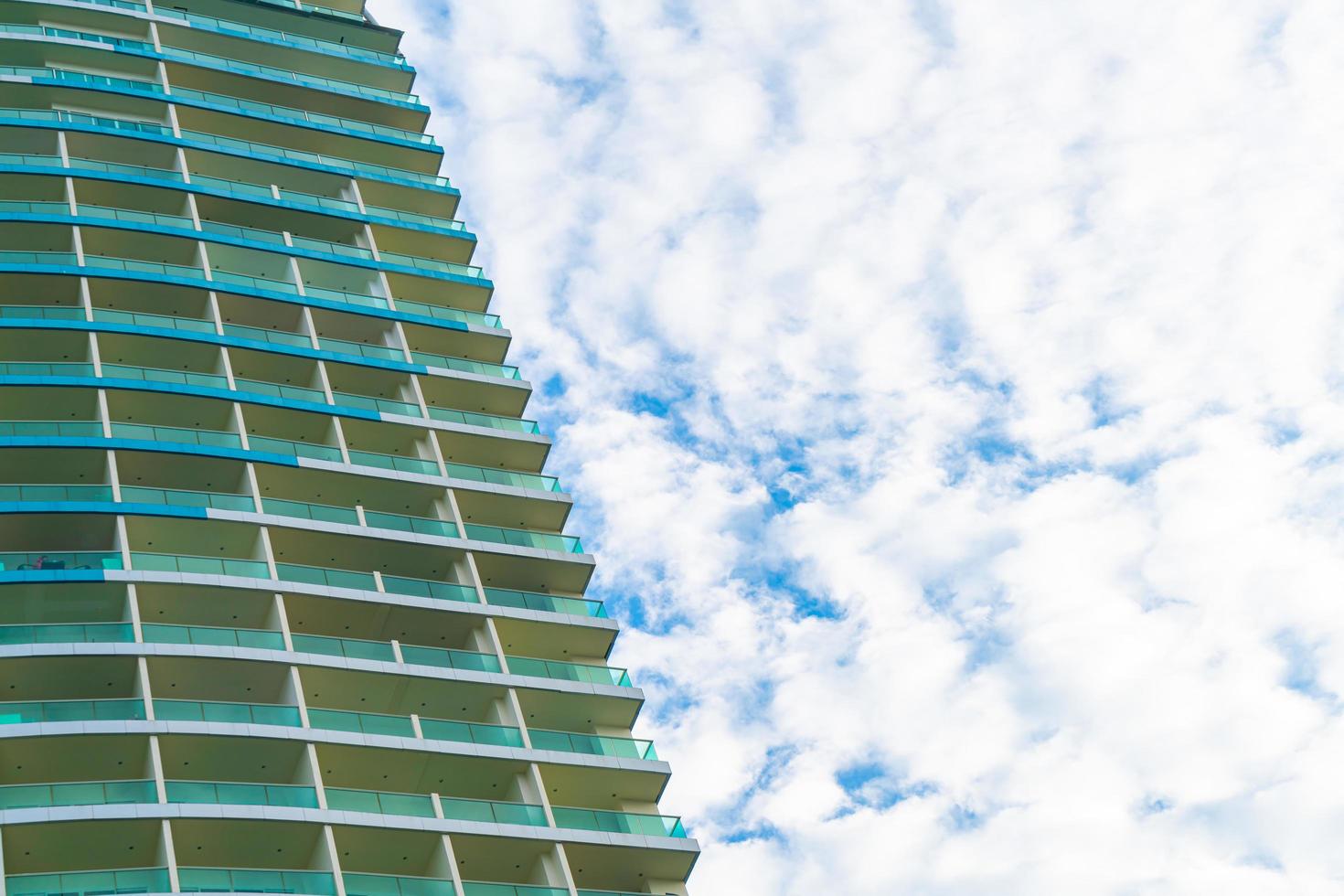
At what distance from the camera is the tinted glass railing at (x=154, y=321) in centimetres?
5606

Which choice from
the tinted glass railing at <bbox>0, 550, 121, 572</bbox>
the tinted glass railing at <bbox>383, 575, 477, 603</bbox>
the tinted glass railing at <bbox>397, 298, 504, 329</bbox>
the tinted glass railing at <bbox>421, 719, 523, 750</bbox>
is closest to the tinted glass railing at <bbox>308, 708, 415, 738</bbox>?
the tinted glass railing at <bbox>421, 719, 523, 750</bbox>

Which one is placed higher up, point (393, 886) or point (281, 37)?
point (281, 37)

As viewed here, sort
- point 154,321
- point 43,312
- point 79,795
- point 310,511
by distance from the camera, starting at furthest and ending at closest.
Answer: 1. point 154,321
2. point 43,312
3. point 310,511
4. point 79,795

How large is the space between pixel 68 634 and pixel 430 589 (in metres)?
11.8

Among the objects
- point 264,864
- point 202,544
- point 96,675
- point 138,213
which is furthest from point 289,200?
point 264,864

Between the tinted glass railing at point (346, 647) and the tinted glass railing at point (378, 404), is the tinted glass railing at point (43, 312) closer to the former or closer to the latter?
the tinted glass railing at point (378, 404)

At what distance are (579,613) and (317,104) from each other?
32128 millimetres

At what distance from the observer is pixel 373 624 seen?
49656 mm

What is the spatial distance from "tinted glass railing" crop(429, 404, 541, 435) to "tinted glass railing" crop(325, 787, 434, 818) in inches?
714

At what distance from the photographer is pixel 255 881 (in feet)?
129

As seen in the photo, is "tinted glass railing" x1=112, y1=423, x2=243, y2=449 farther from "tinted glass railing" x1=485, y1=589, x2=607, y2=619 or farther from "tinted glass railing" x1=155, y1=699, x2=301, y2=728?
"tinted glass railing" x1=155, y1=699, x2=301, y2=728

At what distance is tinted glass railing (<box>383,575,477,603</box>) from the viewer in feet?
167

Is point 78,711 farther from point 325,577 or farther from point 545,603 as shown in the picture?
point 545,603

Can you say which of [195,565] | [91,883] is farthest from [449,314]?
[91,883]
